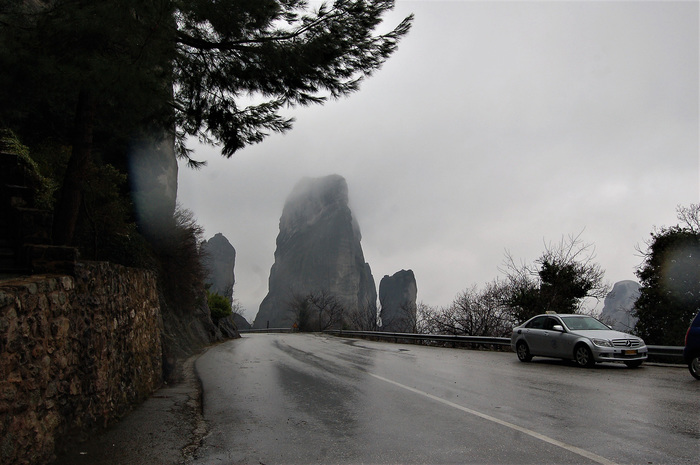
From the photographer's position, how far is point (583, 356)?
13430 millimetres

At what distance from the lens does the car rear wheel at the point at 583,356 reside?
43.2ft

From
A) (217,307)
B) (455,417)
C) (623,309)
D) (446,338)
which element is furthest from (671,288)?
(217,307)

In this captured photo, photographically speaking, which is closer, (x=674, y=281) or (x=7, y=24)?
(x=7, y=24)

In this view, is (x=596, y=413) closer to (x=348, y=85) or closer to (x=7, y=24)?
(x=348, y=85)

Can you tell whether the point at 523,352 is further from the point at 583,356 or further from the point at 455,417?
the point at 455,417

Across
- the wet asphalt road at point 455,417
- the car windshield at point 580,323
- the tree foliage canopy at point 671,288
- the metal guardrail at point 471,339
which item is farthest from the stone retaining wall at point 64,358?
the tree foliage canopy at point 671,288

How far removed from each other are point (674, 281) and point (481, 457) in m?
22.9

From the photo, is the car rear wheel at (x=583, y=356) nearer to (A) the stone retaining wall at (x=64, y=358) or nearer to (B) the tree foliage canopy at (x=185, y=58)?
(B) the tree foliage canopy at (x=185, y=58)

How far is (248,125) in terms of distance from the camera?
11.6 metres

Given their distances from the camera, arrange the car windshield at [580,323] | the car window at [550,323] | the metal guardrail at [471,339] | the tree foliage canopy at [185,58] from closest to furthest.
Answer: the tree foliage canopy at [185,58] → the metal guardrail at [471,339] → the car windshield at [580,323] → the car window at [550,323]

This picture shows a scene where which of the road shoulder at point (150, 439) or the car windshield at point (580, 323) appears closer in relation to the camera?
the road shoulder at point (150, 439)

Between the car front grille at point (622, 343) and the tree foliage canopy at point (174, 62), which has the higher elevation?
the tree foliage canopy at point (174, 62)

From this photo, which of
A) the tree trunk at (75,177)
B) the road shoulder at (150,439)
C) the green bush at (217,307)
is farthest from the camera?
the green bush at (217,307)

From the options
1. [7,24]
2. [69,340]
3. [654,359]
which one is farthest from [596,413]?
[654,359]
